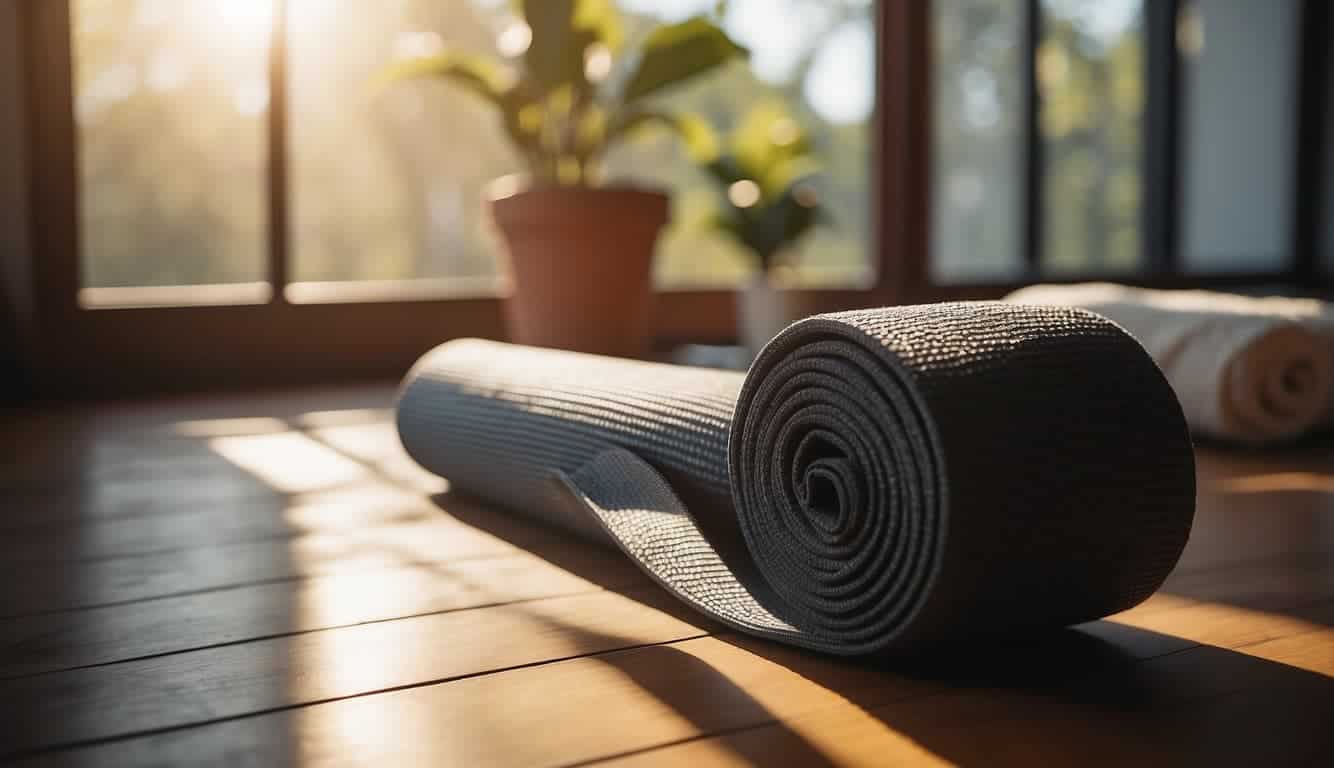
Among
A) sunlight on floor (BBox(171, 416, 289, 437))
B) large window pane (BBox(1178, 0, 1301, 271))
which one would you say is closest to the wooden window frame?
large window pane (BBox(1178, 0, 1301, 271))

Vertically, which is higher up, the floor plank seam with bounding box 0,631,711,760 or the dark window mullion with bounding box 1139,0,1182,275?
the dark window mullion with bounding box 1139,0,1182,275

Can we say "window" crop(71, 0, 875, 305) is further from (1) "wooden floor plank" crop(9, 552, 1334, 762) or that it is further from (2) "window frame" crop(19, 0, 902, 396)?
(1) "wooden floor plank" crop(9, 552, 1334, 762)

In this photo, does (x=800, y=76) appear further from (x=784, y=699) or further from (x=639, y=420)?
(x=784, y=699)

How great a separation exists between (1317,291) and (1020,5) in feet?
5.94

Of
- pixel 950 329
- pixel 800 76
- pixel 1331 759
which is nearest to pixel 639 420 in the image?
pixel 950 329

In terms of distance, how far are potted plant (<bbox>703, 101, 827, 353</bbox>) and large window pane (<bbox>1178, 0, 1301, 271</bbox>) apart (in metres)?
2.16

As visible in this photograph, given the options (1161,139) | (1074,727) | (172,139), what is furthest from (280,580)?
(1161,139)

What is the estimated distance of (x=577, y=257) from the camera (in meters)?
3.01

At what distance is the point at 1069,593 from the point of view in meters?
0.91

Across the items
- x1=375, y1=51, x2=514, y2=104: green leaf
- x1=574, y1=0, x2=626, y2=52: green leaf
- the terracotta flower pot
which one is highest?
x1=574, y1=0, x2=626, y2=52: green leaf

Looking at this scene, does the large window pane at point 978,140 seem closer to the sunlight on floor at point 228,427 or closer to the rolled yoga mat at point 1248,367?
the rolled yoga mat at point 1248,367

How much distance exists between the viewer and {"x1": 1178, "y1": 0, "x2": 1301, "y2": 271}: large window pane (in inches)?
201

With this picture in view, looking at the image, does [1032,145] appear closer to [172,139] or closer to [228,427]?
[172,139]

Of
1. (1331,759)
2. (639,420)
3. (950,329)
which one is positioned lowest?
(1331,759)
